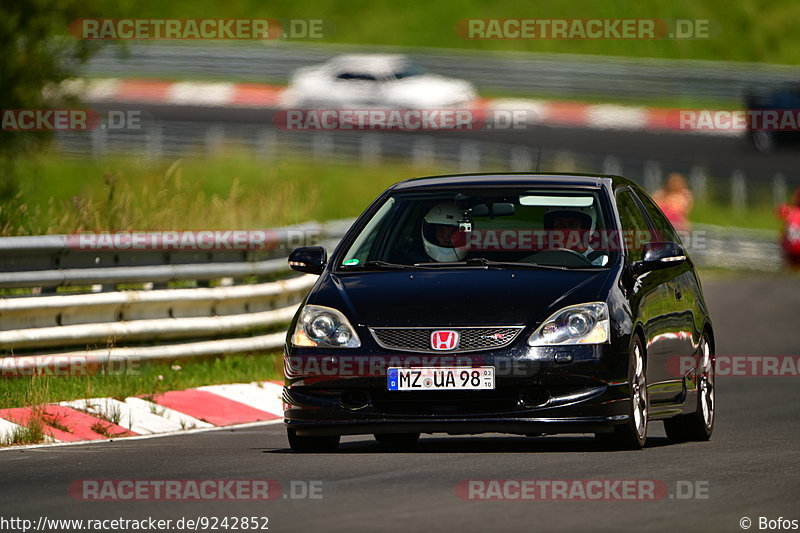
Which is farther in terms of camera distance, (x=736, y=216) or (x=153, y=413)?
(x=736, y=216)

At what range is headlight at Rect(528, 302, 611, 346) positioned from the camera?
10.1 meters

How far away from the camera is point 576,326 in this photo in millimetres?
10195

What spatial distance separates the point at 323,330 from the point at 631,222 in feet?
7.44

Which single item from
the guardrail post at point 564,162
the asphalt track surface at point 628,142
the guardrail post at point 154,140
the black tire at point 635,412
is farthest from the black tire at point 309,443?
the asphalt track surface at point 628,142

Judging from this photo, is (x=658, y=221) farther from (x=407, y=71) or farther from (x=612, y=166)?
(x=407, y=71)

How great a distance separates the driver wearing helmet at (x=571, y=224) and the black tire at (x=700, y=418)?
1.49 meters

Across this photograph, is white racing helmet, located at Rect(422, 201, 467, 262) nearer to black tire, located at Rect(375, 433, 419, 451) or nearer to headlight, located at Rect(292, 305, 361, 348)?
headlight, located at Rect(292, 305, 361, 348)

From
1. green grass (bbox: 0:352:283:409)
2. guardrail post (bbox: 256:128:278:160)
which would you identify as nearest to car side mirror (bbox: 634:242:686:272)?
green grass (bbox: 0:352:283:409)

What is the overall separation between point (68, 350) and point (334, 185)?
68.5ft

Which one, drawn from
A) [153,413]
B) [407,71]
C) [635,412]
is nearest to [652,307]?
[635,412]

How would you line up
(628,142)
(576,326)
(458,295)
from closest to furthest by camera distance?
1. (576,326)
2. (458,295)
3. (628,142)

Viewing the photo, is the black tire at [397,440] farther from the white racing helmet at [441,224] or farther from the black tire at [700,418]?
the black tire at [700,418]

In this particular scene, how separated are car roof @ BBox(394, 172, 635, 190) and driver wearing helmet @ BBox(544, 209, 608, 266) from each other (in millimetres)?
235

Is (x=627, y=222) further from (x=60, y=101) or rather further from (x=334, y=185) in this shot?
(x=334, y=185)
